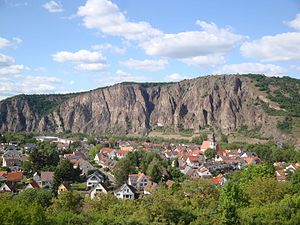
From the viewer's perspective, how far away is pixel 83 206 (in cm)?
3672

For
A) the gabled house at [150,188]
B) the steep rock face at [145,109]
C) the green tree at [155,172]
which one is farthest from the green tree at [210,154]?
the steep rock face at [145,109]

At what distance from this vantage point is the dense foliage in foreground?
24766mm

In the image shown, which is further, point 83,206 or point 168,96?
point 168,96

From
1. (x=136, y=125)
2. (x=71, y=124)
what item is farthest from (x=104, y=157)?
(x=71, y=124)

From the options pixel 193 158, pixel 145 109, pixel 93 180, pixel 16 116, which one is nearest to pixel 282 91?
pixel 145 109

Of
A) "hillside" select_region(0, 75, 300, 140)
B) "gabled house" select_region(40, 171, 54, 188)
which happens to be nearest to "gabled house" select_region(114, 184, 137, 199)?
"gabled house" select_region(40, 171, 54, 188)

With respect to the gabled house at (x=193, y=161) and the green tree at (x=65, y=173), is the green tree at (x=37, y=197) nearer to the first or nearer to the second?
the green tree at (x=65, y=173)

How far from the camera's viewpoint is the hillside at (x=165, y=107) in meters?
154

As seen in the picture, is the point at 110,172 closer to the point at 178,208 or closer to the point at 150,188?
the point at 150,188

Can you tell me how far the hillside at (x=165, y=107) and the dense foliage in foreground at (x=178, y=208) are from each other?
357ft

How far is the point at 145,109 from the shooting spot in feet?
583

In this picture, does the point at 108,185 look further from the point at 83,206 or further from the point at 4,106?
the point at 4,106

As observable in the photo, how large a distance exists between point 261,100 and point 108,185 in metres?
111

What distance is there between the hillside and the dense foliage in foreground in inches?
4287
